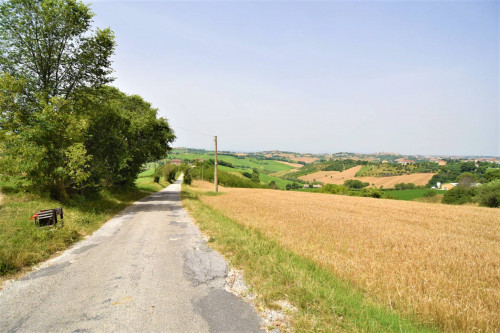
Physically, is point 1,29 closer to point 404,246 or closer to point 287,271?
point 287,271

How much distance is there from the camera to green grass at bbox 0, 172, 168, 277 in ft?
20.4

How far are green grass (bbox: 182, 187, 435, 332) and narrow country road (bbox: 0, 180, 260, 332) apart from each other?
26.1 inches

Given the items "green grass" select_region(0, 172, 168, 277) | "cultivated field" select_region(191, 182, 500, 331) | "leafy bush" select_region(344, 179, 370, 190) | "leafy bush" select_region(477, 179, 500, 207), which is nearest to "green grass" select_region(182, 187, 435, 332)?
"cultivated field" select_region(191, 182, 500, 331)

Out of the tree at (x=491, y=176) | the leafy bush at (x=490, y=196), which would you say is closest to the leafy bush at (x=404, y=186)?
the tree at (x=491, y=176)

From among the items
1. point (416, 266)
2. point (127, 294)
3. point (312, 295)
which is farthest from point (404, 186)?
point (127, 294)

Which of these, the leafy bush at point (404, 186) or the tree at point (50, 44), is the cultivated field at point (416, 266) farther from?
the leafy bush at point (404, 186)

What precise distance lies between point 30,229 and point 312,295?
32.2 feet

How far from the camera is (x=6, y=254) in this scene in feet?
19.7

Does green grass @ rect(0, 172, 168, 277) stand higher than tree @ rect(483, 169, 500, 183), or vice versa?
green grass @ rect(0, 172, 168, 277)

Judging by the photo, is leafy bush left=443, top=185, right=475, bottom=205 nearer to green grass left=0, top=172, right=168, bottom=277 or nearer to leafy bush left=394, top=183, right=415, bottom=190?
leafy bush left=394, top=183, right=415, bottom=190

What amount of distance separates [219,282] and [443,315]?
4.49 m

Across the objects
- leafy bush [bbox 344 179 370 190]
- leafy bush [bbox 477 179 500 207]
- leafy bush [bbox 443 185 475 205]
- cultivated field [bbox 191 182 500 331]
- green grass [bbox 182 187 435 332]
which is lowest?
leafy bush [bbox 344 179 370 190]

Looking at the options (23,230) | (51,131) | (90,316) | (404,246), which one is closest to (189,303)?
(90,316)

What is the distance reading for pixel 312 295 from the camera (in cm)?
433
